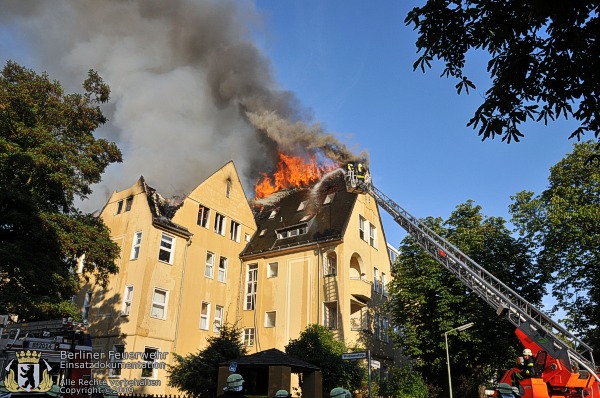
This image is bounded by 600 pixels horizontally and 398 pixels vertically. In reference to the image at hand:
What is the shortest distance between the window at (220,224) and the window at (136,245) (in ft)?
19.0

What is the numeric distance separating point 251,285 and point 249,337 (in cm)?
367

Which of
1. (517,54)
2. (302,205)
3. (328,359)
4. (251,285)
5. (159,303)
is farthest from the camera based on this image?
(302,205)

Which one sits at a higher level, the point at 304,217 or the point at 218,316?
the point at 304,217

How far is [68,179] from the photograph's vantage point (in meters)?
18.4

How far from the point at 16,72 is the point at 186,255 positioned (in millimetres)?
14199

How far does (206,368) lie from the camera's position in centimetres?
2084

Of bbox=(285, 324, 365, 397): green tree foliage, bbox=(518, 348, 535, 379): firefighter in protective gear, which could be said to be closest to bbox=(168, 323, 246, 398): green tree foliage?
bbox=(285, 324, 365, 397): green tree foliage

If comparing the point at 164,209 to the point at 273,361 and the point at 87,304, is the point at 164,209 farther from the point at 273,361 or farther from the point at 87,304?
the point at 273,361

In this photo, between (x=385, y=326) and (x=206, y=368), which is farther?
(x=385, y=326)

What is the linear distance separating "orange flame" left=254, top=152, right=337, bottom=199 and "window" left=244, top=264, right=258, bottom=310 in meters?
11.0

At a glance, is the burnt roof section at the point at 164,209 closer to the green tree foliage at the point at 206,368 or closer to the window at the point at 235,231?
the window at the point at 235,231

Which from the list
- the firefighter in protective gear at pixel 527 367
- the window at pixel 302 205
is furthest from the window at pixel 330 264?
the firefighter in protective gear at pixel 527 367

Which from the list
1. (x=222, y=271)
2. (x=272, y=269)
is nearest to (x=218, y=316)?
(x=222, y=271)

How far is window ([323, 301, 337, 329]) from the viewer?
95.3 feet
